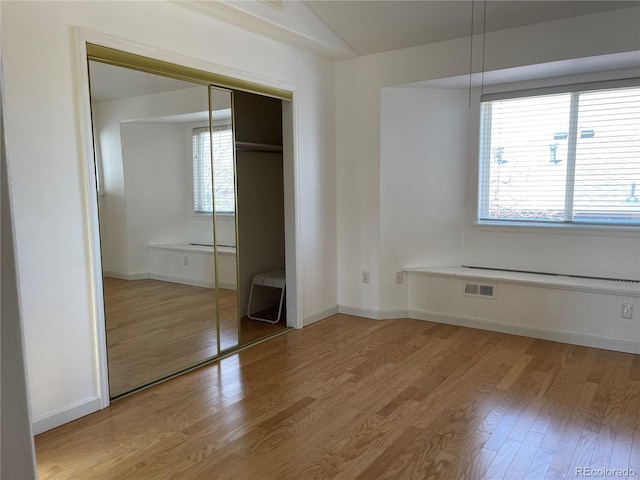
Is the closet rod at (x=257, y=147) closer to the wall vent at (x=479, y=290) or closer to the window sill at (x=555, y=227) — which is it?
the window sill at (x=555, y=227)

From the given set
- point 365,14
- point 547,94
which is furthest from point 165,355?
point 547,94

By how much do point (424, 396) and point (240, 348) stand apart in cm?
158

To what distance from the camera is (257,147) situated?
456cm

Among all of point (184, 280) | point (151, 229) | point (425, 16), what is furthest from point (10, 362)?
point (425, 16)

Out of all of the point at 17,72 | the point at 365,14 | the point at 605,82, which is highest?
the point at 365,14

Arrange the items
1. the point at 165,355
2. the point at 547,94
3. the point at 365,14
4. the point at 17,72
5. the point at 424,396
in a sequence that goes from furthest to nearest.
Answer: the point at 547,94 < the point at 365,14 < the point at 165,355 < the point at 424,396 < the point at 17,72

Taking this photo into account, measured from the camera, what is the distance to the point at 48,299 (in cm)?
249

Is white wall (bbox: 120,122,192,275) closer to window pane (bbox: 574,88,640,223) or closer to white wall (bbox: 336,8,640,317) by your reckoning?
white wall (bbox: 336,8,640,317)

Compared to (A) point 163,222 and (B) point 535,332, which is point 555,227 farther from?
(A) point 163,222

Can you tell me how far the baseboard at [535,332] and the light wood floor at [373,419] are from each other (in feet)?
0.33

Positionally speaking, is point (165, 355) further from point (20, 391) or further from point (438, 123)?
point (438, 123)

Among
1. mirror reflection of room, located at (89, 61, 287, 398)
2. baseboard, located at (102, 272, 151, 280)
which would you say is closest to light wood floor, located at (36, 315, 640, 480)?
mirror reflection of room, located at (89, 61, 287, 398)

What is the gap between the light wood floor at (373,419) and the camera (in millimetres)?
2203

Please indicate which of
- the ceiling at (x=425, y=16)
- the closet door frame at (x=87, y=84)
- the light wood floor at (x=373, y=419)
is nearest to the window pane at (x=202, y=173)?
the closet door frame at (x=87, y=84)
